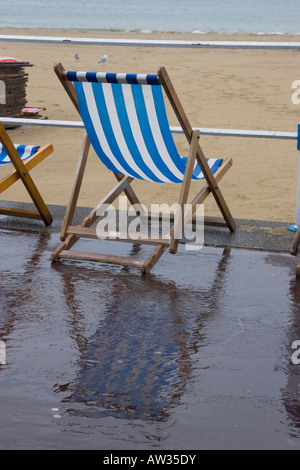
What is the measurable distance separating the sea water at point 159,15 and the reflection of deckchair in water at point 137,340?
23592 millimetres

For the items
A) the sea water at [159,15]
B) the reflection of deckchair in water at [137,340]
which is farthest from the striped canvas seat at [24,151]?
the sea water at [159,15]

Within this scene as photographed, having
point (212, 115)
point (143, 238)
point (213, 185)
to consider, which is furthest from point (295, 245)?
point (212, 115)

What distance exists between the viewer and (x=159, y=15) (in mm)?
Answer: 30797

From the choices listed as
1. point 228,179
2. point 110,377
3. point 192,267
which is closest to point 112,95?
point 192,267

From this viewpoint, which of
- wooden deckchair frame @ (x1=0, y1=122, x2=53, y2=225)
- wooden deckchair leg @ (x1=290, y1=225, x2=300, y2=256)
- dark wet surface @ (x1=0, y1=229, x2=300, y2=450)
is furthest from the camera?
wooden deckchair frame @ (x1=0, y1=122, x2=53, y2=225)

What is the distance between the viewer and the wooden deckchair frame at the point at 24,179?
12.6 feet

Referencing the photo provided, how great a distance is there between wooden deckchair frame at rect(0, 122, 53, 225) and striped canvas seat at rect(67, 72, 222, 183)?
536 millimetres

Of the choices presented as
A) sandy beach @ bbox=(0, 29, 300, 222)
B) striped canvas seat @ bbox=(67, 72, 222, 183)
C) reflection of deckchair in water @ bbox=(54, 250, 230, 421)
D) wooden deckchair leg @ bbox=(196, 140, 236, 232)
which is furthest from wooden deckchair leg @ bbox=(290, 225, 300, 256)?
sandy beach @ bbox=(0, 29, 300, 222)

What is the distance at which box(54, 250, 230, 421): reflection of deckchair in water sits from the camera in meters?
2.26

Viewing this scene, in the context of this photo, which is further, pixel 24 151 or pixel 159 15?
pixel 159 15

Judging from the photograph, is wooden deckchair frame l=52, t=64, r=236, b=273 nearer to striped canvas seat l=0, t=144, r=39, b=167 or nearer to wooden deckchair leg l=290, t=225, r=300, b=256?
wooden deckchair leg l=290, t=225, r=300, b=256

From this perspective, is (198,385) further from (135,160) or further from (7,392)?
(135,160)

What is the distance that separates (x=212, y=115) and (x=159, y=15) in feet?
74.7

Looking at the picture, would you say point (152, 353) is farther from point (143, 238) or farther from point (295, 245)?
point (295, 245)
